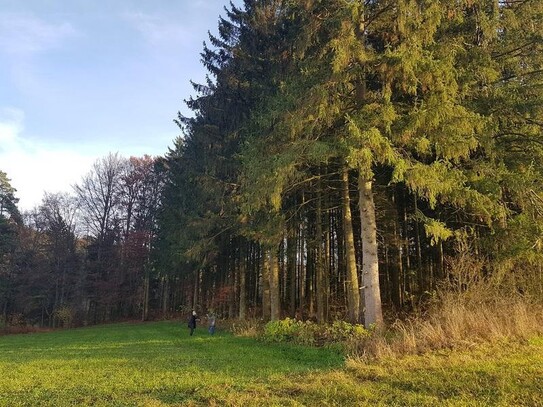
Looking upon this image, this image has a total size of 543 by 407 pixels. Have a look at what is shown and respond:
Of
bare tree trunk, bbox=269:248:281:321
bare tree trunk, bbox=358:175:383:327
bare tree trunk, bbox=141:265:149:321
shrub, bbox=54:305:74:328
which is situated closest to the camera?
bare tree trunk, bbox=358:175:383:327

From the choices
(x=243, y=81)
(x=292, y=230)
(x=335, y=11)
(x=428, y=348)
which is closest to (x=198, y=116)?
(x=243, y=81)

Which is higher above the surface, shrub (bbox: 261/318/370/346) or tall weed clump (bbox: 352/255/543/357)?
tall weed clump (bbox: 352/255/543/357)

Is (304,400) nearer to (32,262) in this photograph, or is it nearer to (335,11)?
(335,11)

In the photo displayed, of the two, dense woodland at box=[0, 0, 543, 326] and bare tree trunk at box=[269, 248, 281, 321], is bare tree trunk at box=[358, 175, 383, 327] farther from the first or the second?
bare tree trunk at box=[269, 248, 281, 321]

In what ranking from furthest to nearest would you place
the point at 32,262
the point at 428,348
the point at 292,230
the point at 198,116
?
the point at 32,262 < the point at 198,116 < the point at 292,230 < the point at 428,348

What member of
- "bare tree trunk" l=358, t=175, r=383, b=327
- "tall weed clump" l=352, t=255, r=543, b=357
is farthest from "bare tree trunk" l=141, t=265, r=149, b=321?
"tall weed clump" l=352, t=255, r=543, b=357

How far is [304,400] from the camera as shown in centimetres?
556

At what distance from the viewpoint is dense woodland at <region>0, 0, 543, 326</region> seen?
38.5 feet

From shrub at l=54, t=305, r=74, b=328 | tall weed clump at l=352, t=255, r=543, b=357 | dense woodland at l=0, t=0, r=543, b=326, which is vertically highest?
dense woodland at l=0, t=0, r=543, b=326

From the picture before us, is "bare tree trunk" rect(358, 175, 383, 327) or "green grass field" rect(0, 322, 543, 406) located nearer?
"green grass field" rect(0, 322, 543, 406)

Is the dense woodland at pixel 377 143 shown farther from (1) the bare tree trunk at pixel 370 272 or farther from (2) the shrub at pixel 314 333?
(2) the shrub at pixel 314 333

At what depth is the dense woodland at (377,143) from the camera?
1175 cm

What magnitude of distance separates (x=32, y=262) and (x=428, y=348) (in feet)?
147

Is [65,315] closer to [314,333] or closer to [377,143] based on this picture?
[314,333]
